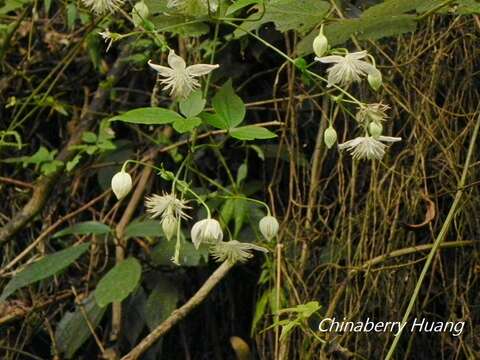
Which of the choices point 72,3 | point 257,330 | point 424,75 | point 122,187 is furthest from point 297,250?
point 72,3

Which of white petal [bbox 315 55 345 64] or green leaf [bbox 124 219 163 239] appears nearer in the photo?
white petal [bbox 315 55 345 64]

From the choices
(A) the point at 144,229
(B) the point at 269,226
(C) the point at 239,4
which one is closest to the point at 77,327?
(A) the point at 144,229

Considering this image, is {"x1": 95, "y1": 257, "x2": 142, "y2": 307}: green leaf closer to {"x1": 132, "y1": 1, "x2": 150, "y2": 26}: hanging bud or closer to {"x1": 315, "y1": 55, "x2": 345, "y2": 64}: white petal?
{"x1": 132, "y1": 1, "x2": 150, "y2": 26}: hanging bud

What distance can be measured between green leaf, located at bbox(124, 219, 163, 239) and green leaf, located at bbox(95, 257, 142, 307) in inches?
2.2

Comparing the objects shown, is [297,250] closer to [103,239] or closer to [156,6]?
[103,239]

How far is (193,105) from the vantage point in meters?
1.37

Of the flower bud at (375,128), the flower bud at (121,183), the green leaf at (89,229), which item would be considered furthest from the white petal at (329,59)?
the green leaf at (89,229)

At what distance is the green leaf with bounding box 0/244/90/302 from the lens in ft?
6.22

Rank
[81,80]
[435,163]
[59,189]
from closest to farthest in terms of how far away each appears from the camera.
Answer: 1. [435,163]
2. [59,189]
3. [81,80]

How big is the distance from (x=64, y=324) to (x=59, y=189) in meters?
0.37

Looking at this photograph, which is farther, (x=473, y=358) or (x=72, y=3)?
(x=72, y=3)

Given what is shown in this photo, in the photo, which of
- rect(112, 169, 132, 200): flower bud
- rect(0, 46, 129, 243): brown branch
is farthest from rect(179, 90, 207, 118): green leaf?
rect(0, 46, 129, 243): brown branch

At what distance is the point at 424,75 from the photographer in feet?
6.11

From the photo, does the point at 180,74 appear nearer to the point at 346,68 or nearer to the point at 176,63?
the point at 176,63
